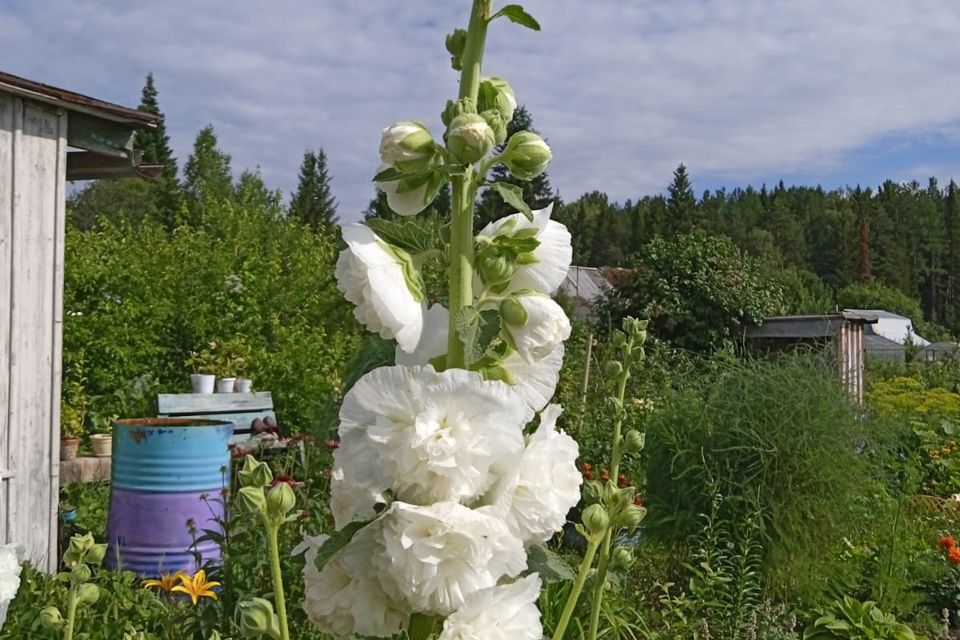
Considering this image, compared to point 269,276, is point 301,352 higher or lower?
lower

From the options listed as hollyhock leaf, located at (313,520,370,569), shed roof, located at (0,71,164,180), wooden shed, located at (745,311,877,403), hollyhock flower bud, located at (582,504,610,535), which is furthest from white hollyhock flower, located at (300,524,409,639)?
wooden shed, located at (745,311,877,403)

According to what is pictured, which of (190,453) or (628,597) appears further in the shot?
(190,453)

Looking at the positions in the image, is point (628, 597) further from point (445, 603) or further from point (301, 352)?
point (301, 352)

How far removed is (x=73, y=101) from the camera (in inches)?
167

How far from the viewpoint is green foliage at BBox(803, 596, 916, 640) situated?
Answer: 11.1 feet

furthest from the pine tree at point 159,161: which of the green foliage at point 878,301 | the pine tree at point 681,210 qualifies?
the green foliage at point 878,301

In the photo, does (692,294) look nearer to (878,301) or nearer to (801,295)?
(801,295)

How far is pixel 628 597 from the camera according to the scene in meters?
3.89

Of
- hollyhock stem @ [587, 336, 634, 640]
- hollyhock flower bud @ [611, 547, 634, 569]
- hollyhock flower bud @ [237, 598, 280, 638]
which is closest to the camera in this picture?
hollyhock flower bud @ [237, 598, 280, 638]

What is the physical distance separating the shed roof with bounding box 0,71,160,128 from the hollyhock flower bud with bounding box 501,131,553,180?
12.4 ft

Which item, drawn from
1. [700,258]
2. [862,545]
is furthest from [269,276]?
[700,258]

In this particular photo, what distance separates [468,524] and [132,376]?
6.48 m

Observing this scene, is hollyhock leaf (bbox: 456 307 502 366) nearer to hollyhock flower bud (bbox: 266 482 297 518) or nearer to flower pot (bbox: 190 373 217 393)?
hollyhock flower bud (bbox: 266 482 297 518)

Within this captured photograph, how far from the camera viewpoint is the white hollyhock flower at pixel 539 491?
2.66 feet
